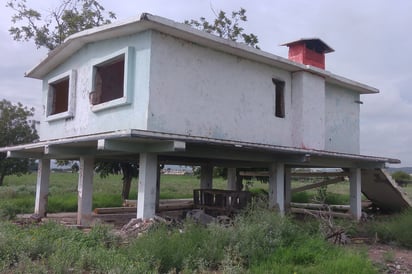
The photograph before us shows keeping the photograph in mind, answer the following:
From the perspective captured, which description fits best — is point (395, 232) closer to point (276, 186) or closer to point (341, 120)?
point (276, 186)

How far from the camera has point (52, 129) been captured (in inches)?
514

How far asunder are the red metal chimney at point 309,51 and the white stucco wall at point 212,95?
57.3 inches

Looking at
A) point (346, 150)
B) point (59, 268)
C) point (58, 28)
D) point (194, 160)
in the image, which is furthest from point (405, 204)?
point (58, 28)

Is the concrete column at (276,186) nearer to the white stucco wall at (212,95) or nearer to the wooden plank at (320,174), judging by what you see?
the white stucco wall at (212,95)

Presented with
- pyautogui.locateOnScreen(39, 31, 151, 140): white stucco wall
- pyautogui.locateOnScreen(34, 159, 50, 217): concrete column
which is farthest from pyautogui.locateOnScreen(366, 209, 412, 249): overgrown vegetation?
pyautogui.locateOnScreen(34, 159, 50, 217): concrete column

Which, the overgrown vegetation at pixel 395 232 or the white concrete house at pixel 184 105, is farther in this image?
the overgrown vegetation at pixel 395 232

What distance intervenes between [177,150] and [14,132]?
28733 millimetres

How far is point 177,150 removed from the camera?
29.6 ft

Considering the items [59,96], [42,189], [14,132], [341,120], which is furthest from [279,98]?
[14,132]

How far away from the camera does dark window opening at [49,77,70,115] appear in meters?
13.8

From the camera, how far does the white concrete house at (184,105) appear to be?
9641mm

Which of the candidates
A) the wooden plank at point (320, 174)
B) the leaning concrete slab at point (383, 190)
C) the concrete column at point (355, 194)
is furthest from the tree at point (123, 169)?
the leaning concrete slab at point (383, 190)

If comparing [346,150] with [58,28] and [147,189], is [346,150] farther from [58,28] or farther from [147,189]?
[58,28]

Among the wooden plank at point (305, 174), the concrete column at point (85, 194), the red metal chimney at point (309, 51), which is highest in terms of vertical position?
the red metal chimney at point (309, 51)
